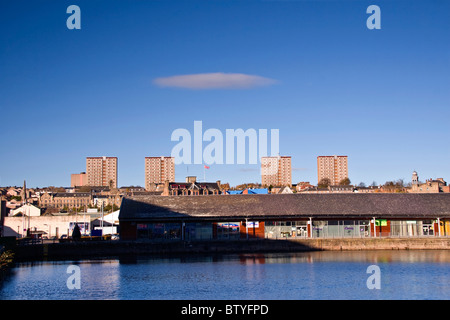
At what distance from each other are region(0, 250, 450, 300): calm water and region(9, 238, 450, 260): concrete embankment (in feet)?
16.5

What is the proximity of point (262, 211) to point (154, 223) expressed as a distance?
44.7 ft

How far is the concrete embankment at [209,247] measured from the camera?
65.9m

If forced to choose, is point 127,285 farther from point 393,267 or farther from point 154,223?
point 154,223

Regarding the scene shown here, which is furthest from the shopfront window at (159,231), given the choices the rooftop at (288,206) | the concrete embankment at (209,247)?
the concrete embankment at (209,247)

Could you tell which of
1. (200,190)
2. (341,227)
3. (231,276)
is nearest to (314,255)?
(341,227)

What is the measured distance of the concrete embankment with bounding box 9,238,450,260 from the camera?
65.9m

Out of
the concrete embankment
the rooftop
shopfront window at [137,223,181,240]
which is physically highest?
the rooftop

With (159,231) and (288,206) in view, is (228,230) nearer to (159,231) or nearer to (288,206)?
(288,206)

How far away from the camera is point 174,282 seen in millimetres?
44188

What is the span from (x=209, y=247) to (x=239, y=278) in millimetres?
23078

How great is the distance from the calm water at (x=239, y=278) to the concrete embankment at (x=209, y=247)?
5033 mm

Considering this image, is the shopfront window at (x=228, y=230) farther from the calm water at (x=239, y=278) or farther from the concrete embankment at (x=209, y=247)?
the calm water at (x=239, y=278)

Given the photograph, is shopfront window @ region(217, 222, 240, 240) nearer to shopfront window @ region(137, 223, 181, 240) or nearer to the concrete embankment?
shopfront window @ region(137, 223, 181, 240)

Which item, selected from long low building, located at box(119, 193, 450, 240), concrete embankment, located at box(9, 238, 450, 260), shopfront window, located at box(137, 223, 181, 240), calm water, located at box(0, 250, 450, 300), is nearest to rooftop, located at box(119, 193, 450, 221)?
long low building, located at box(119, 193, 450, 240)
